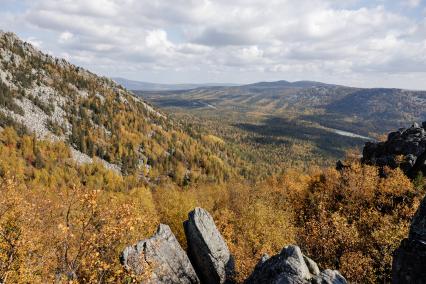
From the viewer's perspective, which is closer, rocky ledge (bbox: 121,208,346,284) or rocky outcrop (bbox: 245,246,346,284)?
rocky outcrop (bbox: 245,246,346,284)

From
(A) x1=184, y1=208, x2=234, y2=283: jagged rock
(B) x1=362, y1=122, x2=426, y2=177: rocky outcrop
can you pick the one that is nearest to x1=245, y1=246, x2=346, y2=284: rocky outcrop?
(A) x1=184, y1=208, x2=234, y2=283: jagged rock

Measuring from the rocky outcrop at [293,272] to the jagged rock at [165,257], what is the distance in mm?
13447

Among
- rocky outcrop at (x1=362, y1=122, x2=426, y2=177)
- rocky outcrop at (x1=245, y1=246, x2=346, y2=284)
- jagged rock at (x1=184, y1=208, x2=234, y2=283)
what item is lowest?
jagged rock at (x1=184, y1=208, x2=234, y2=283)

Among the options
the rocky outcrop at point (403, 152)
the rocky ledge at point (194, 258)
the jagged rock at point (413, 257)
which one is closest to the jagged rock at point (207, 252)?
the rocky ledge at point (194, 258)

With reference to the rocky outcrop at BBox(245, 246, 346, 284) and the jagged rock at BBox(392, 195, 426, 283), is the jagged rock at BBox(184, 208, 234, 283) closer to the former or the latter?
the rocky outcrop at BBox(245, 246, 346, 284)

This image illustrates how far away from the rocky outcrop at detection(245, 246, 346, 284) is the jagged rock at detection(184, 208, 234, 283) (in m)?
13.2

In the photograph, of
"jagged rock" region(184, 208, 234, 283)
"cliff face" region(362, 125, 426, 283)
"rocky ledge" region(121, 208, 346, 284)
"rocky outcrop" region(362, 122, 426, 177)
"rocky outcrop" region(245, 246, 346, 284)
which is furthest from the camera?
"rocky outcrop" region(362, 122, 426, 177)

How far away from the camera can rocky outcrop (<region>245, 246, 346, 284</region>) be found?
106ft

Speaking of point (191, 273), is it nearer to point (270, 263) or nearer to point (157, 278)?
point (157, 278)

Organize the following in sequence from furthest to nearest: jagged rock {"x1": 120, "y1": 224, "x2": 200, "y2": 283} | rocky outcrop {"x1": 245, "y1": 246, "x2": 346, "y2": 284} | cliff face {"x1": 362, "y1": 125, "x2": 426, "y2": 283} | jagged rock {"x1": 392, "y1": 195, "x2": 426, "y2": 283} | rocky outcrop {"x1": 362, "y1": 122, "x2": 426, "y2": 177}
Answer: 1. rocky outcrop {"x1": 362, "y1": 122, "x2": 426, "y2": 177}
2. jagged rock {"x1": 120, "y1": 224, "x2": 200, "y2": 283}
3. rocky outcrop {"x1": 245, "y1": 246, "x2": 346, "y2": 284}
4. cliff face {"x1": 362, "y1": 125, "x2": 426, "y2": 283}
5. jagged rock {"x1": 392, "y1": 195, "x2": 426, "y2": 283}

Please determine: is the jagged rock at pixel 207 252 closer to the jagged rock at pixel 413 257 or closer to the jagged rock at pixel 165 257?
the jagged rock at pixel 165 257

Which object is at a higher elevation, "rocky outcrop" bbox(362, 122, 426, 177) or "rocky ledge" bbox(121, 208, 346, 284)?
"rocky outcrop" bbox(362, 122, 426, 177)

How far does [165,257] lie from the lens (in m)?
46.0

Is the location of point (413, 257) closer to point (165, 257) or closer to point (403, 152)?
point (165, 257)
